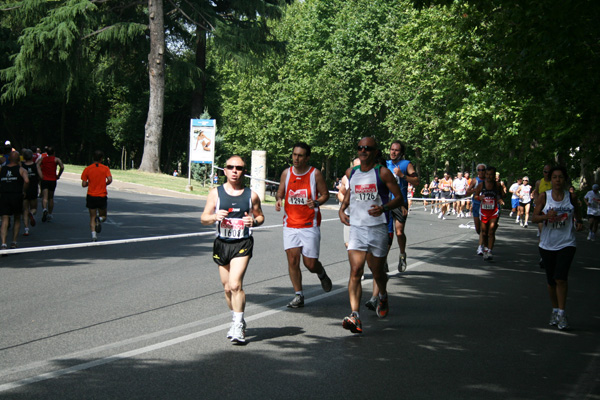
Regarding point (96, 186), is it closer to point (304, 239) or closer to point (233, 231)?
point (304, 239)

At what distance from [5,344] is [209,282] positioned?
3.90 meters

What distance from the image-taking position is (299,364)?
5832mm

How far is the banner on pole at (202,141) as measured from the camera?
3014 cm

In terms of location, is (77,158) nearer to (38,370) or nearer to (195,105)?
(195,105)

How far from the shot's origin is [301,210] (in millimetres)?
8203

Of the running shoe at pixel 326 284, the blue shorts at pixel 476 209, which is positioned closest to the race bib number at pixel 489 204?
the blue shorts at pixel 476 209

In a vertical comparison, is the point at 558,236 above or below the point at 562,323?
above

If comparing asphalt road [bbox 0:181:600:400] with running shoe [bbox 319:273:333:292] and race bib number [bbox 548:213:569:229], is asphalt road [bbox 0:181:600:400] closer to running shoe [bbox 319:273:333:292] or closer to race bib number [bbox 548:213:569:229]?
running shoe [bbox 319:273:333:292]

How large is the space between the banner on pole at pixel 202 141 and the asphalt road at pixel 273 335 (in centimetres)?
1735

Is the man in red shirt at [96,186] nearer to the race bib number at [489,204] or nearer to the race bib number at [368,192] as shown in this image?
the race bib number at [489,204]

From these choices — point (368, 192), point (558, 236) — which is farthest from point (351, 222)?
point (558, 236)

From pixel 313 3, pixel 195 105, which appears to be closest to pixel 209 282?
pixel 195 105

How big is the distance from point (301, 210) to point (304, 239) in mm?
329

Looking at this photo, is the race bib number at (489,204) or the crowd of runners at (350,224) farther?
the race bib number at (489,204)
